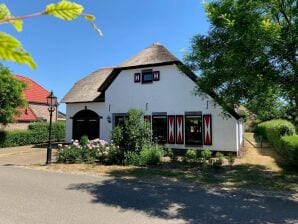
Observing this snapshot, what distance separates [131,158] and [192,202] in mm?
6938

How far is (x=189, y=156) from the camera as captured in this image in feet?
51.3

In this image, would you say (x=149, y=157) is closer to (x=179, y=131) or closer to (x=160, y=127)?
(x=179, y=131)

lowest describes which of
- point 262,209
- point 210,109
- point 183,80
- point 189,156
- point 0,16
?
point 262,209

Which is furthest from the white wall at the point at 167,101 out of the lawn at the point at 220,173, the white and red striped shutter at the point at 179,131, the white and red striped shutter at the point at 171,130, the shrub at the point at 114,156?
the shrub at the point at 114,156

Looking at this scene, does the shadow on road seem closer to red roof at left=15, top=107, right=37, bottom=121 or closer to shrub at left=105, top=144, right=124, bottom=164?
shrub at left=105, top=144, right=124, bottom=164

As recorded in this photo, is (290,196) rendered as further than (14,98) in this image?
No

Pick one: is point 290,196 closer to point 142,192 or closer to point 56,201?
point 142,192

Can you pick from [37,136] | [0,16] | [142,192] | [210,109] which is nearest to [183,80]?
[210,109]

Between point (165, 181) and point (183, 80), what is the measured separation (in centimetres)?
963

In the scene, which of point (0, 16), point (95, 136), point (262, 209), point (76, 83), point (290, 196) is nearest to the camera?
point (0, 16)

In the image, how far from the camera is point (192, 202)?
8.52m

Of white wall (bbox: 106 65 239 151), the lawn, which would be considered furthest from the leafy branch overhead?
white wall (bbox: 106 65 239 151)

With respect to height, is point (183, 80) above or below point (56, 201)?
above

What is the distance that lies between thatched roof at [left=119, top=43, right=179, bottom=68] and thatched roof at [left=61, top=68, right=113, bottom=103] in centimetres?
350
